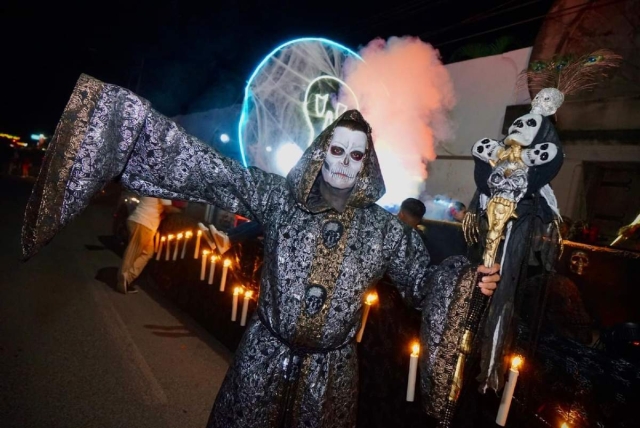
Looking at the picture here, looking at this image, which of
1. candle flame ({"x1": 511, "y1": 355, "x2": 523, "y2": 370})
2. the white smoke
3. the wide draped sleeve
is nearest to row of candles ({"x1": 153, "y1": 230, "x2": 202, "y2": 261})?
the wide draped sleeve

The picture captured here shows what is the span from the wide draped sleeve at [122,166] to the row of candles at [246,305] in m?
1.03

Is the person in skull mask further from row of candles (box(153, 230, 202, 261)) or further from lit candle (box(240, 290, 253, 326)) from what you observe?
row of candles (box(153, 230, 202, 261))

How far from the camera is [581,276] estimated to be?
4.02 metres

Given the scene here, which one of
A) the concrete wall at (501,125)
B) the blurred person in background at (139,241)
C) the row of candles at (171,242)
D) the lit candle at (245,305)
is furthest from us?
the concrete wall at (501,125)

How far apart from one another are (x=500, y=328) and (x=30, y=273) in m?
7.44

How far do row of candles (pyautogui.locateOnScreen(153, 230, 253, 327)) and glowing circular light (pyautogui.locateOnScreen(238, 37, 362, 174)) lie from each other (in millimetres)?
3291

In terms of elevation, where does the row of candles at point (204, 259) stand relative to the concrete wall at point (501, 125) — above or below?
below

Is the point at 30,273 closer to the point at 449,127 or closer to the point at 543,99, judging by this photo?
the point at 543,99

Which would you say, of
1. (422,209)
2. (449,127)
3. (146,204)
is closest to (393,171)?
(449,127)

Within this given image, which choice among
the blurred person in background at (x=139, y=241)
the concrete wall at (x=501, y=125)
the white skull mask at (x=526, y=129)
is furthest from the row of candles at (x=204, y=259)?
the concrete wall at (x=501, y=125)

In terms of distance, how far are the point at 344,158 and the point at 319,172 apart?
17 cm

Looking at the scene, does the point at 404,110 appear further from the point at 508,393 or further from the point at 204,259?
the point at 508,393

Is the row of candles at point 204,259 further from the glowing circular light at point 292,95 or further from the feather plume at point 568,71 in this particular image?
the glowing circular light at point 292,95

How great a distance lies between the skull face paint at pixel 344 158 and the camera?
217cm
